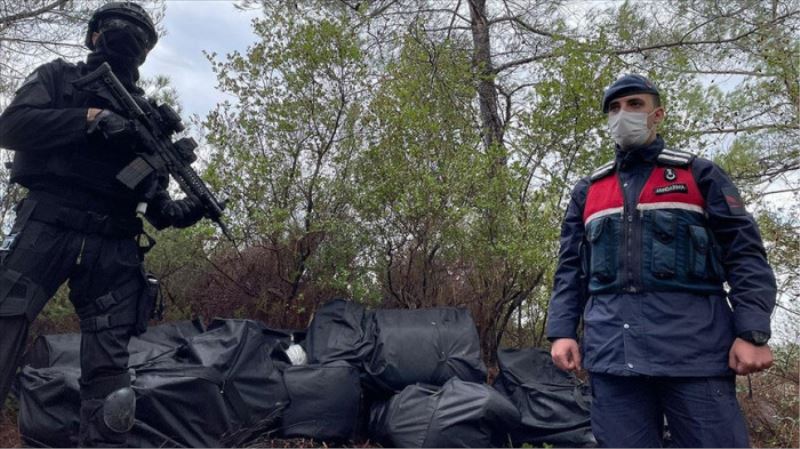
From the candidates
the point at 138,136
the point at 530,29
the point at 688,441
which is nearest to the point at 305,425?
the point at 138,136

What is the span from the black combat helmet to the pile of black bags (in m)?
1.81

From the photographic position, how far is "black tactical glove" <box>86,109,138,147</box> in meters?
Result: 2.59

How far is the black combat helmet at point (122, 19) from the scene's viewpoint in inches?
111

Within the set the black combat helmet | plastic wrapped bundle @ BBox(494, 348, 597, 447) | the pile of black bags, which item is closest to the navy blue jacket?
the pile of black bags

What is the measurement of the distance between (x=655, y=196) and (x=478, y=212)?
7.70ft

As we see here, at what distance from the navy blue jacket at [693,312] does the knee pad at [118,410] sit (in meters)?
1.98

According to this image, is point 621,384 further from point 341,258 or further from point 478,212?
point 341,258

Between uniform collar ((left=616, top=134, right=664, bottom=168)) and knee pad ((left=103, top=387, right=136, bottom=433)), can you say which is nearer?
uniform collar ((left=616, top=134, right=664, bottom=168))

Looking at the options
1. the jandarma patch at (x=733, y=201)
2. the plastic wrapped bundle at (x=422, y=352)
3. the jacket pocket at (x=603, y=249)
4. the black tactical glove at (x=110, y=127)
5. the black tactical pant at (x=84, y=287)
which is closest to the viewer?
the jandarma patch at (x=733, y=201)

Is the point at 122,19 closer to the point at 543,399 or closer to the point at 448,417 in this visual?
the point at 448,417

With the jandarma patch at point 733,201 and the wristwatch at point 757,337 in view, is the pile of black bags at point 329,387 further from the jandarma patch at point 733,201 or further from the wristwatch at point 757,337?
the jandarma patch at point 733,201

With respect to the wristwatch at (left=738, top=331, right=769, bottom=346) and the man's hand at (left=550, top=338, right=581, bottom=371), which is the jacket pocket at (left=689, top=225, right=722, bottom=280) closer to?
the wristwatch at (left=738, top=331, right=769, bottom=346)

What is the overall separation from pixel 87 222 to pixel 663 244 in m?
2.36

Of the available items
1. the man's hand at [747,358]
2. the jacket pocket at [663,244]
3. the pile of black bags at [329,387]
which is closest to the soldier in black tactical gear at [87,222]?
the pile of black bags at [329,387]
